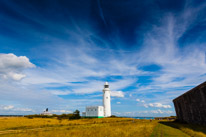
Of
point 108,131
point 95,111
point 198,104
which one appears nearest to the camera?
point 108,131

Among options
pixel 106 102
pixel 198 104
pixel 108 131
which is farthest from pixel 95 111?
pixel 198 104

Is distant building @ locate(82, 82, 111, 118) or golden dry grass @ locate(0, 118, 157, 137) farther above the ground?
distant building @ locate(82, 82, 111, 118)

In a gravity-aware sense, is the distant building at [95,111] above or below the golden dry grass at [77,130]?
above

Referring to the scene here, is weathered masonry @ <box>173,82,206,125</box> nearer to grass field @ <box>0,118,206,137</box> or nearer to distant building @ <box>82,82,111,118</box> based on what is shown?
grass field @ <box>0,118,206,137</box>

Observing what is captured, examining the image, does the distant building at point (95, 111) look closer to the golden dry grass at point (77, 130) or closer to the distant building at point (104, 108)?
the distant building at point (104, 108)

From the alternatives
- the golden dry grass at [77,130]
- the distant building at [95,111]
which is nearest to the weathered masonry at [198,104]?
the golden dry grass at [77,130]

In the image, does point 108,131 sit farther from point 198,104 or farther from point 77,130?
point 198,104

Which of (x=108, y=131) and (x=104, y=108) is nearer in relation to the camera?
(x=108, y=131)

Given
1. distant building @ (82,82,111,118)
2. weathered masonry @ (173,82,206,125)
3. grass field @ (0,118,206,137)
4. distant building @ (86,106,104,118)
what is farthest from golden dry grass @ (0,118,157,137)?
distant building @ (82,82,111,118)

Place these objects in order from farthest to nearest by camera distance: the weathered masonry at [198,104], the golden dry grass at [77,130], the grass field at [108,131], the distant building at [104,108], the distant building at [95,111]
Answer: the distant building at [104,108], the distant building at [95,111], the weathered masonry at [198,104], the golden dry grass at [77,130], the grass field at [108,131]

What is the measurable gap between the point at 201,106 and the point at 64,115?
6679 centimetres

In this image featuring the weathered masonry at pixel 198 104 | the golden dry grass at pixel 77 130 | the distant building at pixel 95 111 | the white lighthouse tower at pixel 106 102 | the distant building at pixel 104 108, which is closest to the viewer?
the golden dry grass at pixel 77 130

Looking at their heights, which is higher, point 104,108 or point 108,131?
point 104,108

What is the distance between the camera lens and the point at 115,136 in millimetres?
16594
